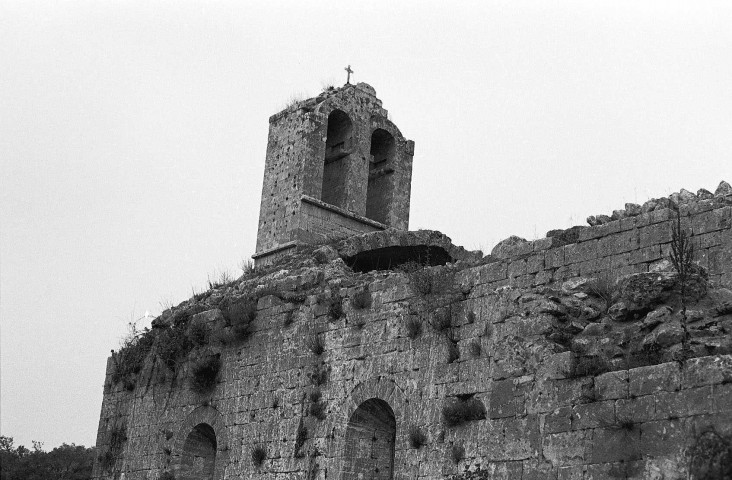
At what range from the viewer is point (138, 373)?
18.0 meters

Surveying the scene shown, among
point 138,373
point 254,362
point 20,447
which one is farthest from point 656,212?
point 20,447

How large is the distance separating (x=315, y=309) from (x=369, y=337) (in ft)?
4.47

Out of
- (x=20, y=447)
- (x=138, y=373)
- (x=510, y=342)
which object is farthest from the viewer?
(x=20, y=447)

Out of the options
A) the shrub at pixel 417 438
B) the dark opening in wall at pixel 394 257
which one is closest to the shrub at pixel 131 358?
the dark opening in wall at pixel 394 257

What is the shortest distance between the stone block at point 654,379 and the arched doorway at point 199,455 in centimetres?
874

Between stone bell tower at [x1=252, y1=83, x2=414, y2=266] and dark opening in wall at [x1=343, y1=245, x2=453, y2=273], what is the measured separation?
1732 millimetres

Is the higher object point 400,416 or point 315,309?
point 315,309

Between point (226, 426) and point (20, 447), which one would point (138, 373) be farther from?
point (20, 447)

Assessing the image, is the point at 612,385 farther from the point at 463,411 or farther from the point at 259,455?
the point at 259,455

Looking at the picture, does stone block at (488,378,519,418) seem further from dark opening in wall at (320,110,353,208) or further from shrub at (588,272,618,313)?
dark opening in wall at (320,110,353,208)

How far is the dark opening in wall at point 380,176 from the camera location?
21094 mm

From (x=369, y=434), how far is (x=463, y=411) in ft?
7.18

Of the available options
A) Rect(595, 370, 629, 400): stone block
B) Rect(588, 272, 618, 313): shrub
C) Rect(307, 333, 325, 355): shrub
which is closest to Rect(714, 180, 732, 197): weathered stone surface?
Rect(588, 272, 618, 313): shrub

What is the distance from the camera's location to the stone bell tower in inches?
771
